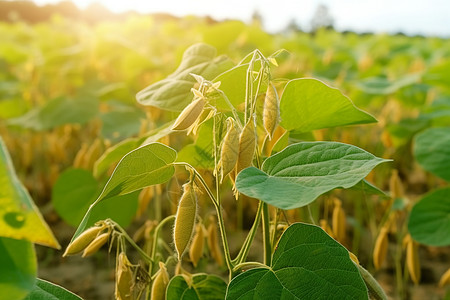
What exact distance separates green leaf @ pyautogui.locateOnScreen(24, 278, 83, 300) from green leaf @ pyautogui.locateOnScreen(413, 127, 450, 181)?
99 centimetres

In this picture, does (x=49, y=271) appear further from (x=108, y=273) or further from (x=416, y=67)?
(x=416, y=67)

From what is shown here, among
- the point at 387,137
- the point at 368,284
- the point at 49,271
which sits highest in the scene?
the point at 368,284

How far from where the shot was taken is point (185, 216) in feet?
2.11

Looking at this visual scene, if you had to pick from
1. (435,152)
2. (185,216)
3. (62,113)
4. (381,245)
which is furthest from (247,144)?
(62,113)

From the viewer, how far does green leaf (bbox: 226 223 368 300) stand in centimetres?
59

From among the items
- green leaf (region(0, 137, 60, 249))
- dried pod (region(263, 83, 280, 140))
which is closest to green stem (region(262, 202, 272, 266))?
dried pod (region(263, 83, 280, 140))

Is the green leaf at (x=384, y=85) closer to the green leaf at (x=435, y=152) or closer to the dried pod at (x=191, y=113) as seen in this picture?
the green leaf at (x=435, y=152)

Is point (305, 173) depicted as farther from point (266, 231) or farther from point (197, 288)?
point (197, 288)

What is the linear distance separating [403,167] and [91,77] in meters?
1.76

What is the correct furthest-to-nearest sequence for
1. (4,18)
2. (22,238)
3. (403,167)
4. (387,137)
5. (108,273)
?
(4,18), (403,167), (387,137), (108,273), (22,238)

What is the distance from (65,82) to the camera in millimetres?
3119

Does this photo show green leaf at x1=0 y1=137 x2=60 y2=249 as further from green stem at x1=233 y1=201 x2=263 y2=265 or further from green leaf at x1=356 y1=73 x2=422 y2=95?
green leaf at x1=356 y1=73 x2=422 y2=95

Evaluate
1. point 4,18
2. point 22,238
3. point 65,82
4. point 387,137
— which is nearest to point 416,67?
point 387,137

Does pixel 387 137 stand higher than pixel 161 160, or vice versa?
pixel 161 160
